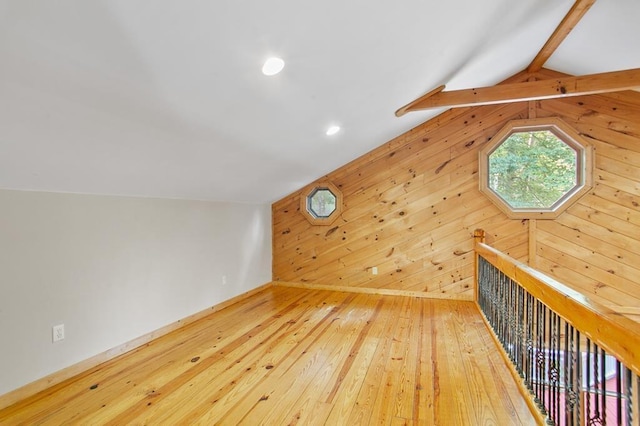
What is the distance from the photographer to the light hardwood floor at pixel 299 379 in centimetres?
189

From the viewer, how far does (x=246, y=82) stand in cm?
194

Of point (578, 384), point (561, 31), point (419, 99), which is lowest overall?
point (578, 384)

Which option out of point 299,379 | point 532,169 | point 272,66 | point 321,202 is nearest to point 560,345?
point 299,379

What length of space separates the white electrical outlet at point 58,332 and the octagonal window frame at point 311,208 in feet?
10.8

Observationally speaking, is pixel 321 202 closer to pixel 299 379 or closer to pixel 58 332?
pixel 299 379

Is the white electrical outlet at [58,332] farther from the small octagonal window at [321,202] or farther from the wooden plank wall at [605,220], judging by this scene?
the wooden plank wall at [605,220]

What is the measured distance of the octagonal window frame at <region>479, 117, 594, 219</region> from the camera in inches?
156

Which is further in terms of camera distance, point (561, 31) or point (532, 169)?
point (532, 169)

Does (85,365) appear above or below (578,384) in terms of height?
below

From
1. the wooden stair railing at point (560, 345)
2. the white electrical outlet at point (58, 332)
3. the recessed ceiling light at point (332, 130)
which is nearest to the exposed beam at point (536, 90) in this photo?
the recessed ceiling light at point (332, 130)

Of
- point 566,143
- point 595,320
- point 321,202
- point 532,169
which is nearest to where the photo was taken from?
point 595,320

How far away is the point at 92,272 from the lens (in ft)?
8.11

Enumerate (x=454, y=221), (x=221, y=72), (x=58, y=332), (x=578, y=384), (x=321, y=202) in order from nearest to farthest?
(x=578, y=384), (x=221, y=72), (x=58, y=332), (x=454, y=221), (x=321, y=202)

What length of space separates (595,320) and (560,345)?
Result: 31.3 inches
